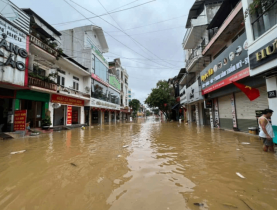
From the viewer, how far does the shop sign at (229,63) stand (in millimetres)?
8195

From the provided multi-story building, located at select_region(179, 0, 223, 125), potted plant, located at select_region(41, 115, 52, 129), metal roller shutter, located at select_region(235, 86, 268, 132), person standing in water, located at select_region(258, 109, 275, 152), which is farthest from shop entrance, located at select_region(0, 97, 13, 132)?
multi-story building, located at select_region(179, 0, 223, 125)

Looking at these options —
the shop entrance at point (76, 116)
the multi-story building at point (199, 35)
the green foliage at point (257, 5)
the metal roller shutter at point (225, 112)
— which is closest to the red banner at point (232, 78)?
the metal roller shutter at point (225, 112)

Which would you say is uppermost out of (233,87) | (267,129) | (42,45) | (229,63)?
(42,45)

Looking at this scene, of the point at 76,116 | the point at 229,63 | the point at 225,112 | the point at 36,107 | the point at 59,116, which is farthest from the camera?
the point at 76,116

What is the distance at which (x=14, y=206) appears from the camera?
2.18 meters

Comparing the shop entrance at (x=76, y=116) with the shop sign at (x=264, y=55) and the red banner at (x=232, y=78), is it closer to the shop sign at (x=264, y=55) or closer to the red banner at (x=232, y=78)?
the red banner at (x=232, y=78)

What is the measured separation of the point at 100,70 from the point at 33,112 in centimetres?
1309

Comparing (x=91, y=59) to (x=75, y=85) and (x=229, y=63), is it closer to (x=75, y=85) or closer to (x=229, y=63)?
(x=75, y=85)

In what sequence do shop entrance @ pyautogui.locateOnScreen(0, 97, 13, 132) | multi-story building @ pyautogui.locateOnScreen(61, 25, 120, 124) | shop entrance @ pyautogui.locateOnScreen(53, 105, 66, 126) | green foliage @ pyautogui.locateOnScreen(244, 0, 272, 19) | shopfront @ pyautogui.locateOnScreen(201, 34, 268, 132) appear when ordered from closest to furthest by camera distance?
green foliage @ pyautogui.locateOnScreen(244, 0, 272, 19) < shopfront @ pyautogui.locateOnScreen(201, 34, 268, 132) < shop entrance @ pyautogui.locateOnScreen(0, 97, 13, 132) < shop entrance @ pyautogui.locateOnScreen(53, 105, 66, 126) < multi-story building @ pyautogui.locateOnScreen(61, 25, 120, 124)

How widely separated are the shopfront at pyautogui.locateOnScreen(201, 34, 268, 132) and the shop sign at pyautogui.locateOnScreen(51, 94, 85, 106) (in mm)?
15272

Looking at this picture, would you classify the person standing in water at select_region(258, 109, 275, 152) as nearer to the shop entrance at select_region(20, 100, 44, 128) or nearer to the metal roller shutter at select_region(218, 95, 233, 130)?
the metal roller shutter at select_region(218, 95, 233, 130)

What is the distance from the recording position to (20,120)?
1018cm

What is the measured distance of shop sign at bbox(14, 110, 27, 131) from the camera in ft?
33.1

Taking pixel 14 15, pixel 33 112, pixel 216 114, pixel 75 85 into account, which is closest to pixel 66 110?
pixel 33 112
